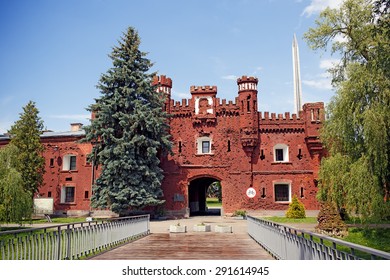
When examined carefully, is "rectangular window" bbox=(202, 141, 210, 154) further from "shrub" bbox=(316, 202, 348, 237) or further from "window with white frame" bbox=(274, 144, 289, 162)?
"shrub" bbox=(316, 202, 348, 237)

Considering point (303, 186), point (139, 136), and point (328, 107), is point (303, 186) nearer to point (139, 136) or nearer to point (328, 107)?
point (328, 107)

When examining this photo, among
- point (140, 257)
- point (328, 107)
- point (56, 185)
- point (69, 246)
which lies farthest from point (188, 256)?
point (56, 185)

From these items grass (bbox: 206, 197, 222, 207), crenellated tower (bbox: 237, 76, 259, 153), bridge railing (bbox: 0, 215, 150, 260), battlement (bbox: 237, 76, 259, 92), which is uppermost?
battlement (bbox: 237, 76, 259, 92)

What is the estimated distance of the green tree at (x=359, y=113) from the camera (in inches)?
442

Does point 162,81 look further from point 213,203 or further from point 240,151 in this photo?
point 213,203

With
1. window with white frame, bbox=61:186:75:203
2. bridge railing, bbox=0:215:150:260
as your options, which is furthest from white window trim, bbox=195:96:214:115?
bridge railing, bbox=0:215:150:260

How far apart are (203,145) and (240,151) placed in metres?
2.75

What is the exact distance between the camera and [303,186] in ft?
76.7

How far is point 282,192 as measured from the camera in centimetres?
2383

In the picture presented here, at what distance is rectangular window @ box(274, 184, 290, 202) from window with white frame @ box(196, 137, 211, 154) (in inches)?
219

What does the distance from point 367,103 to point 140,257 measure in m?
9.72

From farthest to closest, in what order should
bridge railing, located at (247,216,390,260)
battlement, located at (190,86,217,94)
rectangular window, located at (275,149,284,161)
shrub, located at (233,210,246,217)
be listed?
battlement, located at (190,86,217,94), rectangular window, located at (275,149,284,161), shrub, located at (233,210,246,217), bridge railing, located at (247,216,390,260)

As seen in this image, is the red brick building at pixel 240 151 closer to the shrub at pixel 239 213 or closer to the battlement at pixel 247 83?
the battlement at pixel 247 83

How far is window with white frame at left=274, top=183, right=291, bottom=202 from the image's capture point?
23730 mm
